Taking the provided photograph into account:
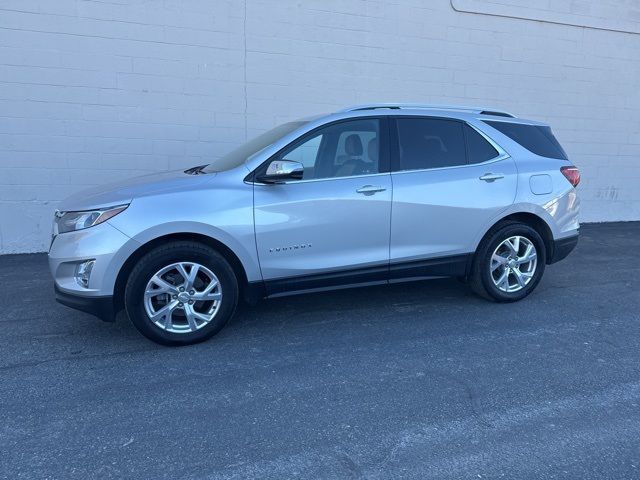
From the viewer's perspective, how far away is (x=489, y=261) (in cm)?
500

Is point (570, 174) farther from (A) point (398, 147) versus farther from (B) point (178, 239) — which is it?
(B) point (178, 239)

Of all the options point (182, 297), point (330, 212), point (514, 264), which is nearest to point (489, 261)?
point (514, 264)

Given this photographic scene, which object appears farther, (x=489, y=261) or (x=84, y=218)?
(x=489, y=261)

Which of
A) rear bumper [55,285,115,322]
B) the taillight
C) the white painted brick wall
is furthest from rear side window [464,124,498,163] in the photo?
the white painted brick wall

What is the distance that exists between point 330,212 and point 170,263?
134 cm

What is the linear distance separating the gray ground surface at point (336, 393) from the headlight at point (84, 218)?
96 centimetres

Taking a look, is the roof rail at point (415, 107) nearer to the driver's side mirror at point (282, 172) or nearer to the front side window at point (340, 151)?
the front side window at point (340, 151)

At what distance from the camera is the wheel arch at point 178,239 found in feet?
12.9

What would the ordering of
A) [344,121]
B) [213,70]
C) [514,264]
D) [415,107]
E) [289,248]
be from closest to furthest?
[289,248] < [344,121] < [415,107] < [514,264] < [213,70]

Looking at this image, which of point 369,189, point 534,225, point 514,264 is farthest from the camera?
point 534,225

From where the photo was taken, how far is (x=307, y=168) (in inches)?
173

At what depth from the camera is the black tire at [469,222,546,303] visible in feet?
16.3

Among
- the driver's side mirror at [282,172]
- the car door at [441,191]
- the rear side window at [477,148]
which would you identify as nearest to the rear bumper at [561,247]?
the car door at [441,191]

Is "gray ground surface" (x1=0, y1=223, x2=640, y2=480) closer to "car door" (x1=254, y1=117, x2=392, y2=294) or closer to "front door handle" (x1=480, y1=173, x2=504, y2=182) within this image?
"car door" (x1=254, y1=117, x2=392, y2=294)
